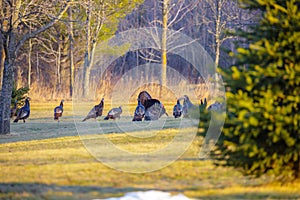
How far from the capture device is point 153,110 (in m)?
21.1

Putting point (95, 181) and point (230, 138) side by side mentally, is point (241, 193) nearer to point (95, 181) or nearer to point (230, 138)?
point (230, 138)

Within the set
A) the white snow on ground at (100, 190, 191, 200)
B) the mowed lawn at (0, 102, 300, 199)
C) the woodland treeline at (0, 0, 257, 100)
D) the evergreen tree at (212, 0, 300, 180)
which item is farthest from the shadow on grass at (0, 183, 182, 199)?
the woodland treeline at (0, 0, 257, 100)

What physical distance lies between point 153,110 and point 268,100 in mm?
13193

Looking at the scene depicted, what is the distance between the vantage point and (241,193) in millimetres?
8422

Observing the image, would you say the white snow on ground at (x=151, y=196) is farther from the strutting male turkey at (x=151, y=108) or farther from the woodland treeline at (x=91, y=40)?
the woodland treeline at (x=91, y=40)

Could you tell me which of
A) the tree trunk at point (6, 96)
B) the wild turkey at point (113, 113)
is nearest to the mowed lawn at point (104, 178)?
the tree trunk at point (6, 96)

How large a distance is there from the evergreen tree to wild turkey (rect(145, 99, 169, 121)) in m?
12.4

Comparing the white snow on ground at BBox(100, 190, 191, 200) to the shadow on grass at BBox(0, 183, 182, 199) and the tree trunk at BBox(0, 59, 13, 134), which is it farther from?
the tree trunk at BBox(0, 59, 13, 134)

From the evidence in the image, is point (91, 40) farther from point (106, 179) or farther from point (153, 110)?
point (106, 179)

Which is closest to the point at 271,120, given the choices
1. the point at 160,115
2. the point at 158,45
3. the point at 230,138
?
the point at 230,138

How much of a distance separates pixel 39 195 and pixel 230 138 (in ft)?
9.80

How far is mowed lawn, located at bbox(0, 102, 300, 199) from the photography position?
849 centimetres

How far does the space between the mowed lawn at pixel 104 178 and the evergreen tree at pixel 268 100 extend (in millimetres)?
527

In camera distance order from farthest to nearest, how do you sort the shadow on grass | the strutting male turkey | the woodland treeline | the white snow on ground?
the woodland treeline, the strutting male turkey, the shadow on grass, the white snow on ground
